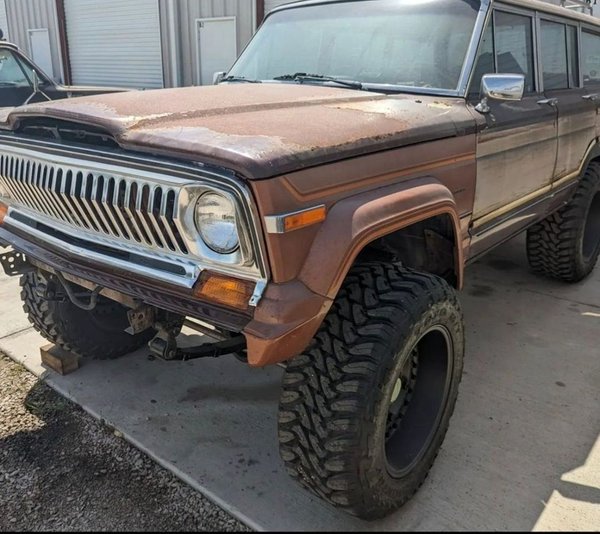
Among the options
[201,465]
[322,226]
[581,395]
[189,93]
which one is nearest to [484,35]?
[189,93]

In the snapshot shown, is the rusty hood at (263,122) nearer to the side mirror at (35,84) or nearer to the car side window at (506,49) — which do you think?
the car side window at (506,49)

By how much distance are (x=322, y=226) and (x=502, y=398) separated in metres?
1.84

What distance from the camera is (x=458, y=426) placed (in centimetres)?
295

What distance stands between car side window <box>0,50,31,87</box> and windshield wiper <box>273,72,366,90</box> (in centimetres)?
572

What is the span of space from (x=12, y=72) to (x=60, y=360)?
5.88 meters

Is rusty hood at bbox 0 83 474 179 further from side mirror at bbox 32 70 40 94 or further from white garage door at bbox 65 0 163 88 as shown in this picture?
white garage door at bbox 65 0 163 88

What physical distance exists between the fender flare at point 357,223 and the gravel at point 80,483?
1.14 metres

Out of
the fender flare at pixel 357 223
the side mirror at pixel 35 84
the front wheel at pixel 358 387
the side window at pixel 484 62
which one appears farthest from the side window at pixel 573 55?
the side mirror at pixel 35 84

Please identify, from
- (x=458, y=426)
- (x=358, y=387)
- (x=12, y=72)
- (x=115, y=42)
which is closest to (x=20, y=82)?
(x=12, y=72)

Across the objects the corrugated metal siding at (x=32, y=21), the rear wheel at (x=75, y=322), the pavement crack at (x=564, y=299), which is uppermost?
the corrugated metal siding at (x=32, y=21)

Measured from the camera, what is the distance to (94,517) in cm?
237

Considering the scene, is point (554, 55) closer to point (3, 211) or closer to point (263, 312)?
point (263, 312)

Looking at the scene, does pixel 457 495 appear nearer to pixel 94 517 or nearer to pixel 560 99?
pixel 94 517

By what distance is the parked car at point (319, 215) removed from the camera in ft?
6.17
